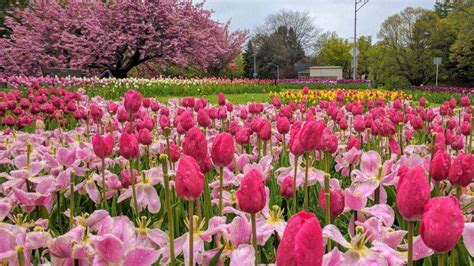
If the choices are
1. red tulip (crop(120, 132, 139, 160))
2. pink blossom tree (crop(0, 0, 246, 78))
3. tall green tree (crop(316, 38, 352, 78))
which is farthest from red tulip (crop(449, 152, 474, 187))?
tall green tree (crop(316, 38, 352, 78))

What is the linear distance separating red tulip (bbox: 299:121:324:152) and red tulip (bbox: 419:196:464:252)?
2.12ft

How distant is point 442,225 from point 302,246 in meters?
0.32

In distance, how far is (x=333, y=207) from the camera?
55.0 inches

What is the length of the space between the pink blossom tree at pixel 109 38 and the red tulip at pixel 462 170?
917 inches

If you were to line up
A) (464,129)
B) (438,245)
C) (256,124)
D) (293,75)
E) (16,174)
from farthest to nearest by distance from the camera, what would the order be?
(293,75), (464,129), (256,124), (16,174), (438,245)

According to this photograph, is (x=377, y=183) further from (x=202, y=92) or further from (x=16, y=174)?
(x=202, y=92)

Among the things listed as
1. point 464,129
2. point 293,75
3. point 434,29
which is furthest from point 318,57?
point 464,129

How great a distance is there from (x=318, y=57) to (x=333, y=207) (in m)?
75.4

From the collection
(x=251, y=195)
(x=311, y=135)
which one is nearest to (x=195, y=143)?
(x=311, y=135)

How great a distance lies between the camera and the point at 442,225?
0.87 m

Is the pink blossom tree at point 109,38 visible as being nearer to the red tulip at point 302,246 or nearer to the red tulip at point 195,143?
the red tulip at point 195,143

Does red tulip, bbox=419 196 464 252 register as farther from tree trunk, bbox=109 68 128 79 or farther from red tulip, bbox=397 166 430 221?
tree trunk, bbox=109 68 128 79

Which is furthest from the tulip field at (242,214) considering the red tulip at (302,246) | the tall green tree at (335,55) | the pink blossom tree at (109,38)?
the tall green tree at (335,55)

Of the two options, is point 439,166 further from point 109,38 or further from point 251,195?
point 109,38
